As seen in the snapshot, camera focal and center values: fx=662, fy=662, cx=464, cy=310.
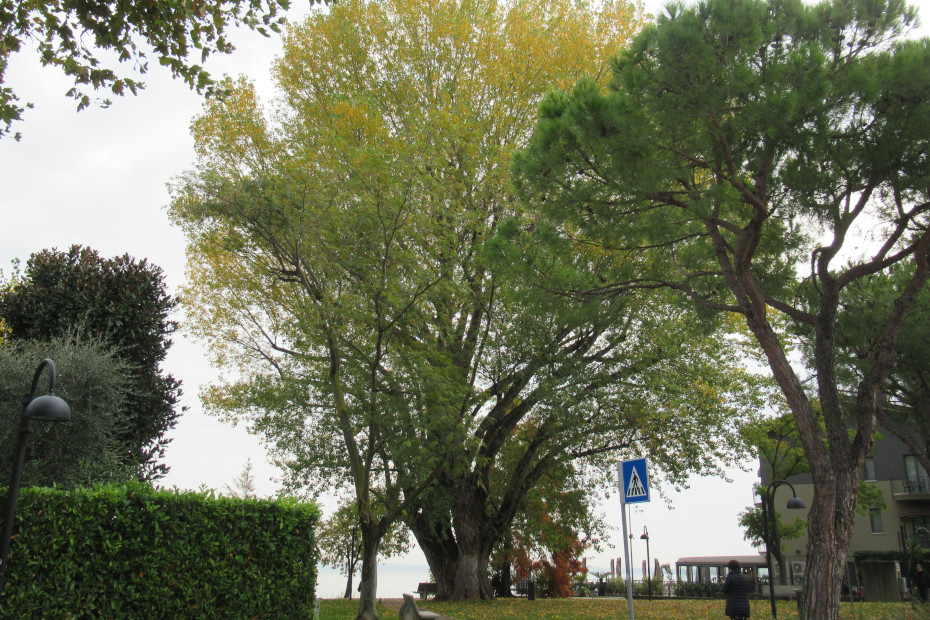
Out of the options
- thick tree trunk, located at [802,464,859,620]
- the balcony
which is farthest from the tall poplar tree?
the balcony

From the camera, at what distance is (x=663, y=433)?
18.4 meters

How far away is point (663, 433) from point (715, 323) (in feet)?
19.0

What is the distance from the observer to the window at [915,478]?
3828cm

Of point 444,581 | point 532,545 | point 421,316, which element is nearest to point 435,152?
point 421,316

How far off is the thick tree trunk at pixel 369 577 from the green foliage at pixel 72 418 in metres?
5.05

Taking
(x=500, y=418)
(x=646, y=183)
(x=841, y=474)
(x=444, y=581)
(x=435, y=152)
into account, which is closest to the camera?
(x=841, y=474)

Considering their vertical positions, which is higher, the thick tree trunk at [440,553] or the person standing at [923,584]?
the thick tree trunk at [440,553]

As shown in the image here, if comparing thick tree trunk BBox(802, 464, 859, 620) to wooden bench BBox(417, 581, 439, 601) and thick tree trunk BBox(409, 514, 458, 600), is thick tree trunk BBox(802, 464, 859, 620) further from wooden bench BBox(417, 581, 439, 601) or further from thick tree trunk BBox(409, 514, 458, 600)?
wooden bench BBox(417, 581, 439, 601)

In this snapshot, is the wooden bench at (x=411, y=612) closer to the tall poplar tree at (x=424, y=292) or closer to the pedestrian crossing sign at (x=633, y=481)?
the tall poplar tree at (x=424, y=292)

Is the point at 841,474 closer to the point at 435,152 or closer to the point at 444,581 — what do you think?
the point at 435,152

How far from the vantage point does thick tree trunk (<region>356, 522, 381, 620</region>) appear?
11586 millimetres

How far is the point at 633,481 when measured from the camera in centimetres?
868

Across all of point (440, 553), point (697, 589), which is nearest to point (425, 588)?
point (440, 553)

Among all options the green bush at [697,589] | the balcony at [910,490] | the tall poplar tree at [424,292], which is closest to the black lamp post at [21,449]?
the tall poplar tree at [424,292]
